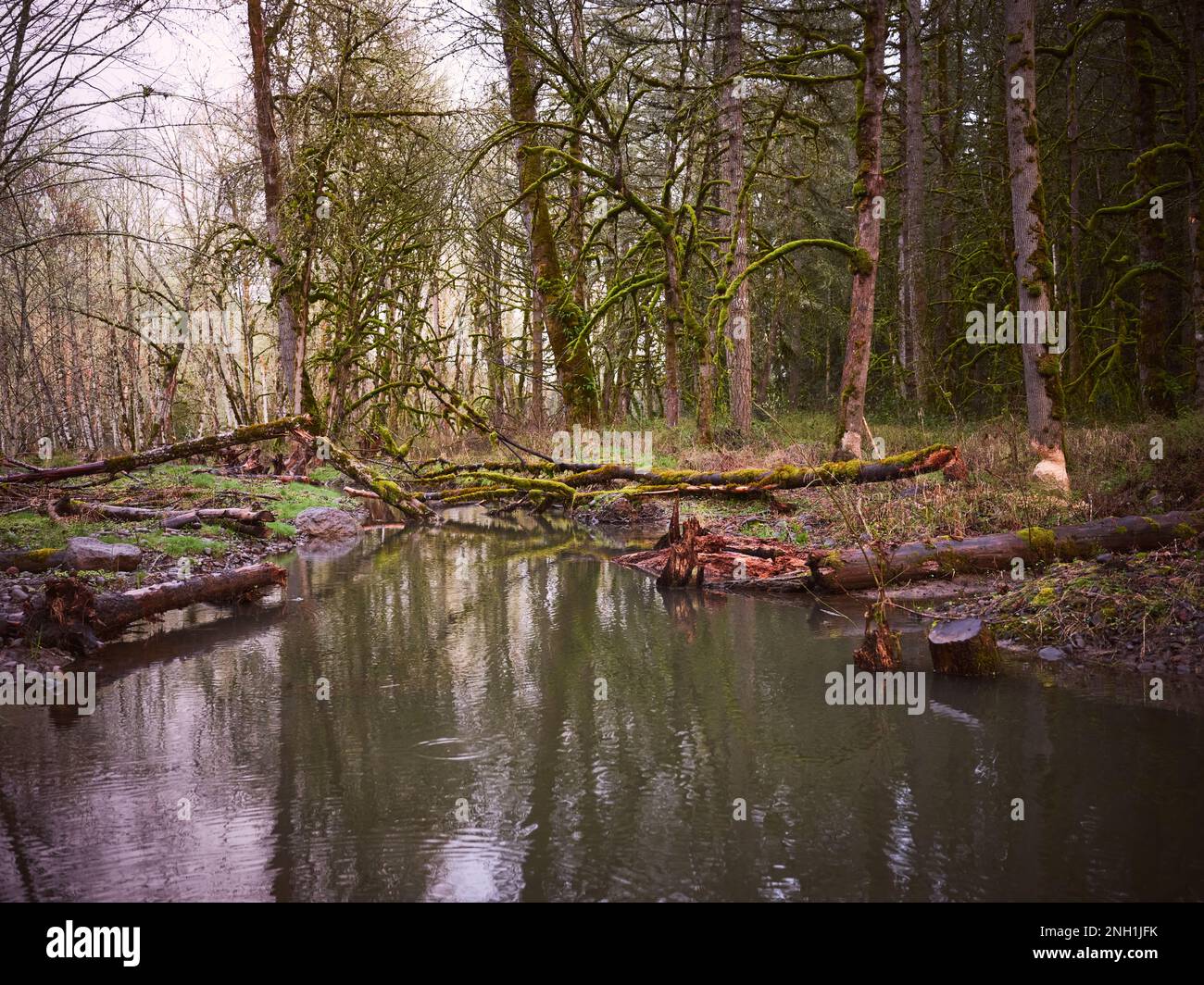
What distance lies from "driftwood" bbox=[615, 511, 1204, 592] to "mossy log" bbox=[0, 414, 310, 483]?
21.2 ft

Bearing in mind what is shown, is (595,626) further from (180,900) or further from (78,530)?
(78,530)

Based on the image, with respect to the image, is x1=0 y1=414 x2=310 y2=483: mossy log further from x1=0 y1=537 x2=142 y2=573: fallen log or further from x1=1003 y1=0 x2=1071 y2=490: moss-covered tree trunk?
x1=1003 y1=0 x2=1071 y2=490: moss-covered tree trunk

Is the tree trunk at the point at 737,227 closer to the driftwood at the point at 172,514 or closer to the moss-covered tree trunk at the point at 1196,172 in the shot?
the moss-covered tree trunk at the point at 1196,172

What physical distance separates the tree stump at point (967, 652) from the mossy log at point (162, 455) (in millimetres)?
8583

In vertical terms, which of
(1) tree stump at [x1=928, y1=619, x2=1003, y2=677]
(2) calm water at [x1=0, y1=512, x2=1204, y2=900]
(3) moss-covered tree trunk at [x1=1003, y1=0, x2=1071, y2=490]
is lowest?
(2) calm water at [x1=0, y1=512, x2=1204, y2=900]

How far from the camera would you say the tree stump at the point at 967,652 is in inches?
245

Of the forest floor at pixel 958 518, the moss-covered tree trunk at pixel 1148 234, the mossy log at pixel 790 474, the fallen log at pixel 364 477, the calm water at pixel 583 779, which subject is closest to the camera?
the calm water at pixel 583 779

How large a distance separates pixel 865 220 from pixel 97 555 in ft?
35.0

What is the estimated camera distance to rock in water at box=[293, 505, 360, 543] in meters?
14.3

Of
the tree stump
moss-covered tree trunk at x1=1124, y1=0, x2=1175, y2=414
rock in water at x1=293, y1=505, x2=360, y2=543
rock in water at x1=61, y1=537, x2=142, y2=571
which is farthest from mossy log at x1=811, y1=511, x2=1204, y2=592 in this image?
moss-covered tree trunk at x1=1124, y1=0, x2=1175, y2=414

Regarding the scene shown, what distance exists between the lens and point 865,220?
1273cm

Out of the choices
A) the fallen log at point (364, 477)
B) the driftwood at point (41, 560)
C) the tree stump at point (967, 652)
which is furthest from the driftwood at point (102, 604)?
the tree stump at point (967, 652)

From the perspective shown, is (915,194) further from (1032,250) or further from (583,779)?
(583,779)
